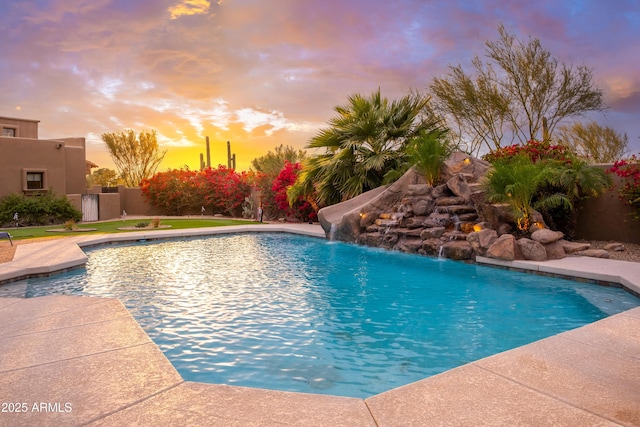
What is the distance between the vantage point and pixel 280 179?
57.5 ft

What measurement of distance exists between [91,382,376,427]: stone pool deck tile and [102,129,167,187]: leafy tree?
3582cm

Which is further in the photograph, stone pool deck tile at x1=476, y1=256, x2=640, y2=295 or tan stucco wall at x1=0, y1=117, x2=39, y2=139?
tan stucco wall at x1=0, y1=117, x2=39, y2=139

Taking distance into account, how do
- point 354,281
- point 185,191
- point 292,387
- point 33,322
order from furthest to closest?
point 185,191
point 354,281
point 33,322
point 292,387

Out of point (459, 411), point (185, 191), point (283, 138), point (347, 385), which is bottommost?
point (347, 385)

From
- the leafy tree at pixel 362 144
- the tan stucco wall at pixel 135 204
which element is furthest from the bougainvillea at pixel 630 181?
the tan stucco wall at pixel 135 204

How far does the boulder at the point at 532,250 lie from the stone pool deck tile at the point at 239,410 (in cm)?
641

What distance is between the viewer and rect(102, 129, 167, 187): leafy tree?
35094mm

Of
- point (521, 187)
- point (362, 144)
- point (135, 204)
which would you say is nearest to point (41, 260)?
point (521, 187)

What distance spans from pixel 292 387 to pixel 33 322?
2761mm

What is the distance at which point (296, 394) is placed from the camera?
2549mm

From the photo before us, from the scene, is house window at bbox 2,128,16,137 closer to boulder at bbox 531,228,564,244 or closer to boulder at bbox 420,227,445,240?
boulder at bbox 420,227,445,240

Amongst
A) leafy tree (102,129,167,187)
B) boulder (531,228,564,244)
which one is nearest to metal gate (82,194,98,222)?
leafy tree (102,129,167,187)

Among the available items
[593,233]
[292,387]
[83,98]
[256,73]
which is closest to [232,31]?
[256,73]

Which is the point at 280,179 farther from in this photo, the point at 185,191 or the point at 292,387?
the point at 292,387
